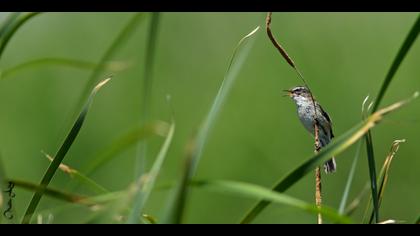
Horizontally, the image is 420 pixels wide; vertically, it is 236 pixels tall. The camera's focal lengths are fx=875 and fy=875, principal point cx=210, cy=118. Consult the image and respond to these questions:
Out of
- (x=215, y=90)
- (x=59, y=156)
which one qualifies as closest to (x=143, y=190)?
(x=59, y=156)

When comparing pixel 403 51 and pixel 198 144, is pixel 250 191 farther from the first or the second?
pixel 403 51

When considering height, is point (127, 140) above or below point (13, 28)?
below

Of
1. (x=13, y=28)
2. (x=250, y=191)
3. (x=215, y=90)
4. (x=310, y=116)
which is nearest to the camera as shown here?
(x=250, y=191)

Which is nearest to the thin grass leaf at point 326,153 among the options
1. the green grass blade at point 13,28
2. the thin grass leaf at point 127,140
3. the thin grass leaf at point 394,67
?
the thin grass leaf at point 394,67

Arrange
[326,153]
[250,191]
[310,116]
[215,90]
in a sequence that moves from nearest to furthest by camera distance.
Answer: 1. [250,191]
2. [326,153]
3. [310,116]
4. [215,90]

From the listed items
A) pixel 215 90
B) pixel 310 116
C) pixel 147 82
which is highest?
pixel 215 90

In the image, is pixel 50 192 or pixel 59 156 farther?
pixel 59 156
